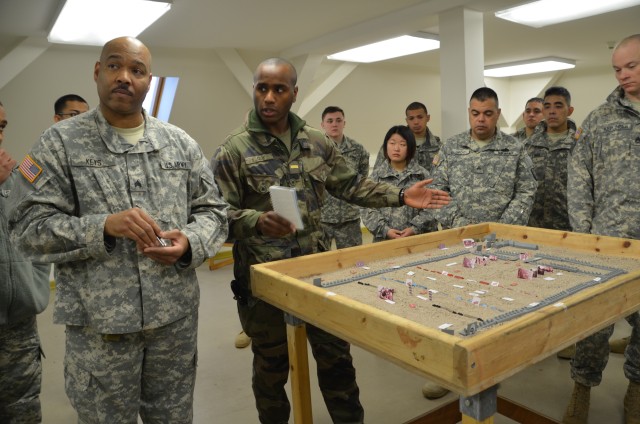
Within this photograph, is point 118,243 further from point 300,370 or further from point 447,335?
point 447,335

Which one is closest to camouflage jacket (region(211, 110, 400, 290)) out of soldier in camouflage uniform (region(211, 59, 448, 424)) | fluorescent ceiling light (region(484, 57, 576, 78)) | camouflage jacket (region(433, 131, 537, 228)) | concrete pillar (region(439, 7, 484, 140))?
soldier in camouflage uniform (region(211, 59, 448, 424))

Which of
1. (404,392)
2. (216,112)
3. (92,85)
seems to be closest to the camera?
(404,392)

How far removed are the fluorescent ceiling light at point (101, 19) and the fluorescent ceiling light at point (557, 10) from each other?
10.2 ft

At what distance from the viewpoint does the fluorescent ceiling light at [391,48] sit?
208 inches

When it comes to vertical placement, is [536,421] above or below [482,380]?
below

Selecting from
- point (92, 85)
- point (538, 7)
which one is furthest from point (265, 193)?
point (92, 85)

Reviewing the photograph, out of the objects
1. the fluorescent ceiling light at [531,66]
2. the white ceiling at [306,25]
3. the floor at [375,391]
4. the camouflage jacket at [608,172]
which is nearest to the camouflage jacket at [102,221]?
the floor at [375,391]

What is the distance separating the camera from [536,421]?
1991mm

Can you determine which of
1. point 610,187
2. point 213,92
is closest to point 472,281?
point 610,187

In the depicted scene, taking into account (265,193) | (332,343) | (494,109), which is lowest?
(332,343)

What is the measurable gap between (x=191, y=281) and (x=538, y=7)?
4160 millimetres

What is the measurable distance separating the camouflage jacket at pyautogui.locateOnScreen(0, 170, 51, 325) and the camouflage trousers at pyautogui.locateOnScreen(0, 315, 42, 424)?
0.08 meters

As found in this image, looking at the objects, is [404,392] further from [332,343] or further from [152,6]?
[152,6]

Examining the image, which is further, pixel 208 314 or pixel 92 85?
pixel 92 85
